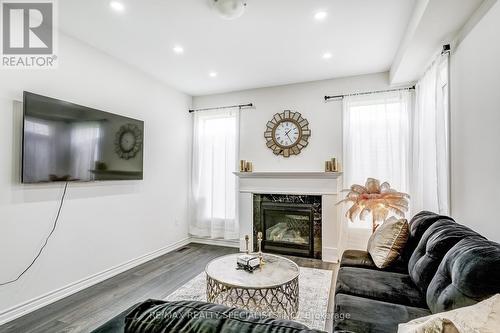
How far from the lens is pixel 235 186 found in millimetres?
4594

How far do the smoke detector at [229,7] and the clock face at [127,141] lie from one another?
2029mm

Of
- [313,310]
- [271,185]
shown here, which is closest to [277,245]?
[271,185]

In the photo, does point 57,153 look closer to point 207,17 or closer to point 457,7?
point 207,17

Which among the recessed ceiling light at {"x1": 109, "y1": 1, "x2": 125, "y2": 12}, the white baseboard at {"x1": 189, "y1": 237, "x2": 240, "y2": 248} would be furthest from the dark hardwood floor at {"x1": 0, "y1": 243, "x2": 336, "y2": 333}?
the recessed ceiling light at {"x1": 109, "y1": 1, "x2": 125, "y2": 12}

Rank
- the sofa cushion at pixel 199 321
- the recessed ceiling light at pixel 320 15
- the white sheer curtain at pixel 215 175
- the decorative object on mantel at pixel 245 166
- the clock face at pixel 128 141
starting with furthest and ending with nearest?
the white sheer curtain at pixel 215 175 → the decorative object on mantel at pixel 245 166 → the clock face at pixel 128 141 → the recessed ceiling light at pixel 320 15 → the sofa cushion at pixel 199 321

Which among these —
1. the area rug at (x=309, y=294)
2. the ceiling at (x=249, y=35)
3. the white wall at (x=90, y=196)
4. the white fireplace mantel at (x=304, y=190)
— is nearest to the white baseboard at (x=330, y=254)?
the white fireplace mantel at (x=304, y=190)

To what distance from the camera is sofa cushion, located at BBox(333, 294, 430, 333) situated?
140 cm

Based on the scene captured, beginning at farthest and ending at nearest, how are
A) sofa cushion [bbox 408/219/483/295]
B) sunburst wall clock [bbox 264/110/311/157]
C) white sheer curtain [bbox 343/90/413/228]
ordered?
sunburst wall clock [bbox 264/110/311/157] → white sheer curtain [bbox 343/90/413/228] → sofa cushion [bbox 408/219/483/295]

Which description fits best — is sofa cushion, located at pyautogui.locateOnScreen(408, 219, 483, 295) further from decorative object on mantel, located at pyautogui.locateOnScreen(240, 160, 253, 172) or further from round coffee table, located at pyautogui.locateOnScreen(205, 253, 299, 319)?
decorative object on mantel, located at pyautogui.locateOnScreen(240, 160, 253, 172)

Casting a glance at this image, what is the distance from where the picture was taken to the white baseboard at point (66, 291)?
2.30m

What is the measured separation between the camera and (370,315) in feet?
4.92

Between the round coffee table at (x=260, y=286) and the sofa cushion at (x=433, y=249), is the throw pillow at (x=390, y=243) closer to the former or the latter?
the sofa cushion at (x=433, y=249)

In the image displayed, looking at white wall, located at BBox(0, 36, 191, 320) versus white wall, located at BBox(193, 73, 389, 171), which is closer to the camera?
white wall, located at BBox(0, 36, 191, 320)

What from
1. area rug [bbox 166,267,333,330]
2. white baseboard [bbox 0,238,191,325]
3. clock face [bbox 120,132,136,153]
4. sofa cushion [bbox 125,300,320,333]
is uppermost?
clock face [bbox 120,132,136,153]
